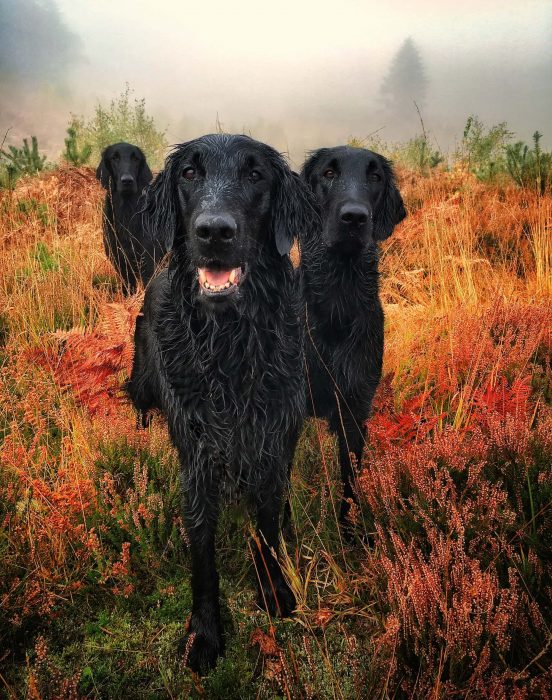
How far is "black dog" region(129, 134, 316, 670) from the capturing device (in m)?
1.94

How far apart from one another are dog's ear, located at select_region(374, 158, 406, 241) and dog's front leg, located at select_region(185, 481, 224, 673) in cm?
171

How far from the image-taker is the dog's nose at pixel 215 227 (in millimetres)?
1696

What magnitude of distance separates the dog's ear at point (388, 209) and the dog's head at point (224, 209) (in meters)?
0.80

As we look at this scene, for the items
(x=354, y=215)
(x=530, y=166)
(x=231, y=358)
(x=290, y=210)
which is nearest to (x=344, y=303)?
(x=354, y=215)

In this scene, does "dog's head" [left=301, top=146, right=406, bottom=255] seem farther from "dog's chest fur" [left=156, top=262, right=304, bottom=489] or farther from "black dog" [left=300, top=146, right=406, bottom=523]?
"dog's chest fur" [left=156, top=262, right=304, bottom=489]

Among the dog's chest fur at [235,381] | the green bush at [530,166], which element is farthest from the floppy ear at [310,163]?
the green bush at [530,166]

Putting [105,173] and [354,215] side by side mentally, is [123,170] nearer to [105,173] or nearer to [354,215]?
[105,173]

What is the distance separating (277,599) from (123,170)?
4656mm

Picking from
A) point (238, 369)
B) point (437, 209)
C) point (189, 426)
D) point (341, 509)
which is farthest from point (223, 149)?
point (437, 209)

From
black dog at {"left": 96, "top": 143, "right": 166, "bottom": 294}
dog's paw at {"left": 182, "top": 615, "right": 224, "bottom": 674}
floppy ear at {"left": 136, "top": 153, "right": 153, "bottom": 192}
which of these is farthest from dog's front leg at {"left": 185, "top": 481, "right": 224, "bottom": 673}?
floppy ear at {"left": 136, "top": 153, "right": 153, "bottom": 192}

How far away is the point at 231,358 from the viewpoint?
79.2 inches

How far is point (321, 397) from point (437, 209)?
2934mm

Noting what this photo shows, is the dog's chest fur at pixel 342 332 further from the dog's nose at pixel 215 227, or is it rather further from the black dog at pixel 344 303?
the dog's nose at pixel 215 227

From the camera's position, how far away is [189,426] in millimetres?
1988
